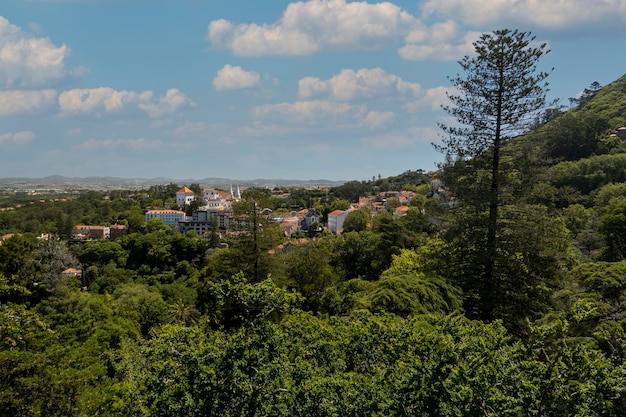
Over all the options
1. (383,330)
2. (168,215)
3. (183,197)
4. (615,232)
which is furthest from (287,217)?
(383,330)

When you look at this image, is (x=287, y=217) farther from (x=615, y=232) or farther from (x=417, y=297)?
(x=417, y=297)

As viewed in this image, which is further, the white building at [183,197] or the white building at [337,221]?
the white building at [183,197]

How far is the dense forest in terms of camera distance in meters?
4.45

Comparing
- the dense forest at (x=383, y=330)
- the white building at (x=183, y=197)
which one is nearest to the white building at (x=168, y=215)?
the white building at (x=183, y=197)

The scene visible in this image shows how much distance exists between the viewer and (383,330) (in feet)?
20.1

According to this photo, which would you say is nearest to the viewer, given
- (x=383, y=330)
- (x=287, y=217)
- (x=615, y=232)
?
(x=383, y=330)

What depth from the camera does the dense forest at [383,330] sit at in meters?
4.45

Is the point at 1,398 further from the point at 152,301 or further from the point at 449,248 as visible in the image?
the point at 152,301

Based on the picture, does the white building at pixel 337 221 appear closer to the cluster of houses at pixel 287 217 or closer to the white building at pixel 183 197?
the cluster of houses at pixel 287 217

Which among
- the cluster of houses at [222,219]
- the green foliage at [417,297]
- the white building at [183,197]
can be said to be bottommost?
the cluster of houses at [222,219]

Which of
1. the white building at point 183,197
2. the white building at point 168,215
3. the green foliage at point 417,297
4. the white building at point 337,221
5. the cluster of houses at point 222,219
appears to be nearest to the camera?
the green foliage at point 417,297

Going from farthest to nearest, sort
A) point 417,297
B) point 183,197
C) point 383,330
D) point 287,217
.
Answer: point 183,197
point 287,217
point 417,297
point 383,330

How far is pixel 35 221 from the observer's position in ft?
215

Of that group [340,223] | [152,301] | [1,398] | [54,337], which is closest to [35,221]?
[340,223]
